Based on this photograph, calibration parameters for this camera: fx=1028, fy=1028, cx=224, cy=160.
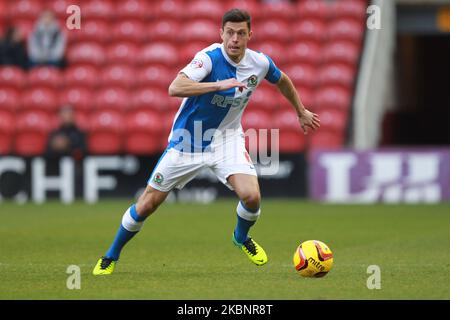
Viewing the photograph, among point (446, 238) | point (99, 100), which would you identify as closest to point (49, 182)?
point (99, 100)

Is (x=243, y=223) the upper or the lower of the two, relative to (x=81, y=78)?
lower

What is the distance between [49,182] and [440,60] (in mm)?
10371

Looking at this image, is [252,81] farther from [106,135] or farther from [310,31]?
[310,31]

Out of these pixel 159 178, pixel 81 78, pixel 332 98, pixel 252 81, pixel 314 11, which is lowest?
pixel 332 98

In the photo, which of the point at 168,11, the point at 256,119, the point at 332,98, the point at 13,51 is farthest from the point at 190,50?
the point at 13,51

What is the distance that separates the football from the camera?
25.8ft

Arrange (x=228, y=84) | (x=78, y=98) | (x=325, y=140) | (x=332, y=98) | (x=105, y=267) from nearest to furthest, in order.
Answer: (x=228, y=84)
(x=105, y=267)
(x=325, y=140)
(x=332, y=98)
(x=78, y=98)

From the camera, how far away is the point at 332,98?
58.7 ft

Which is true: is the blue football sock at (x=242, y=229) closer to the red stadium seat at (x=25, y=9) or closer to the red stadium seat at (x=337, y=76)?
the red stadium seat at (x=337, y=76)

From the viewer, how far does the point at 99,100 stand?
1847cm

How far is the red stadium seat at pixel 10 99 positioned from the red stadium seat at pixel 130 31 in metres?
2.21

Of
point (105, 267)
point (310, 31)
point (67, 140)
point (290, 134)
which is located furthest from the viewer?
point (310, 31)

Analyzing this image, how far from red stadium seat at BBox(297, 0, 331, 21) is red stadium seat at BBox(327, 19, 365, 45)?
271mm

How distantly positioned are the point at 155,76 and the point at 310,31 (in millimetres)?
3012
